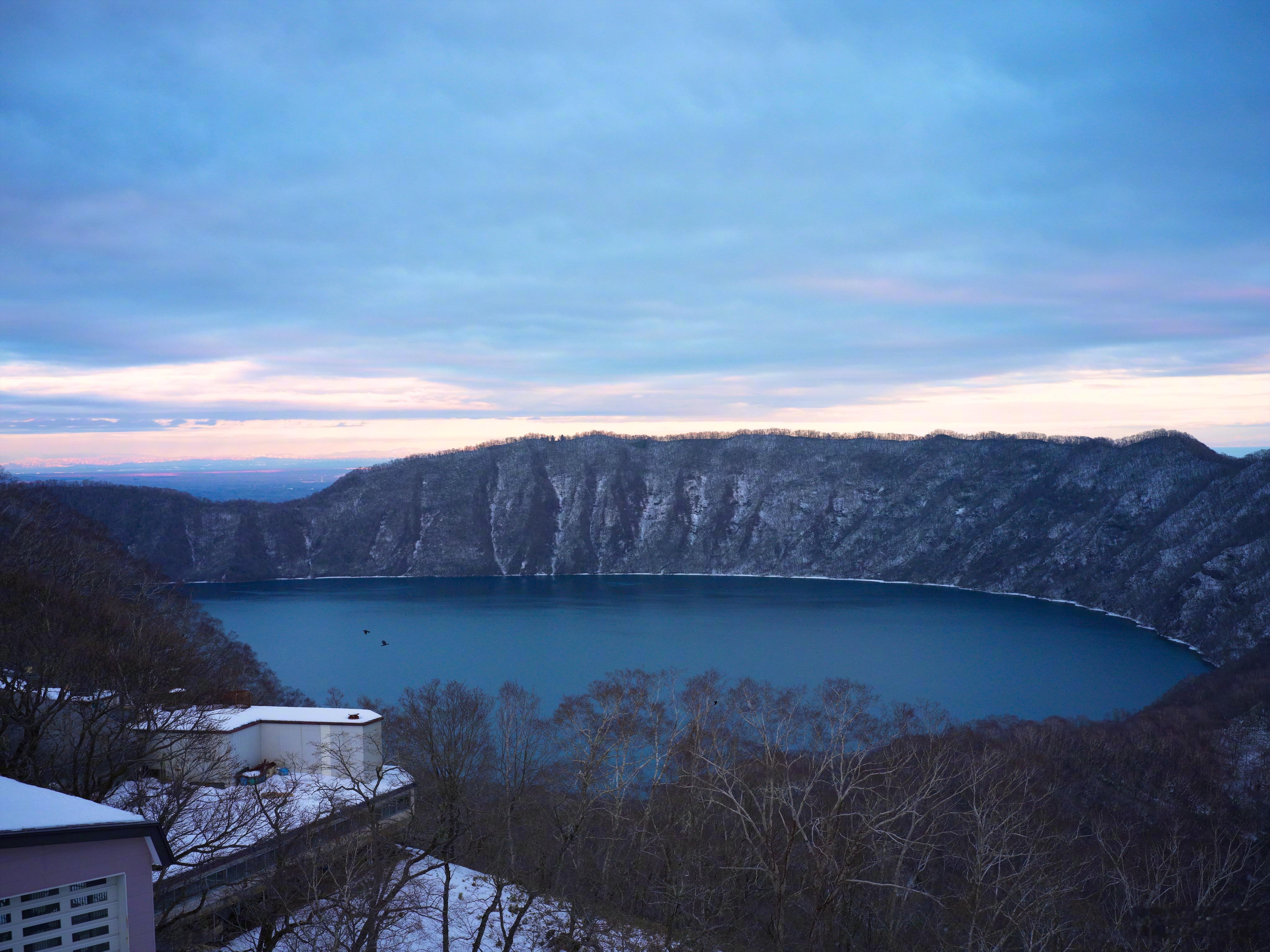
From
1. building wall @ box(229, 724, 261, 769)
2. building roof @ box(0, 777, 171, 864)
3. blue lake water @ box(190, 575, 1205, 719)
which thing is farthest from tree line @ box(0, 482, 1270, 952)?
blue lake water @ box(190, 575, 1205, 719)

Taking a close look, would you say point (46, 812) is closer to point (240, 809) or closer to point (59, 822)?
point (59, 822)

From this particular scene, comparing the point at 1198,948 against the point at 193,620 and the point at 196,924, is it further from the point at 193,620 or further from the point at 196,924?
the point at 193,620

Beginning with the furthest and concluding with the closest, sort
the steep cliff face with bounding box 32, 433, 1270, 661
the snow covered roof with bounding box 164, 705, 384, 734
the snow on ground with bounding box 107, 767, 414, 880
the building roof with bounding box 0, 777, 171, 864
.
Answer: the steep cliff face with bounding box 32, 433, 1270, 661 → the snow covered roof with bounding box 164, 705, 384, 734 → the snow on ground with bounding box 107, 767, 414, 880 → the building roof with bounding box 0, 777, 171, 864

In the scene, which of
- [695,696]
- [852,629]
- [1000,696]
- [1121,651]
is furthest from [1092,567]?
[695,696]

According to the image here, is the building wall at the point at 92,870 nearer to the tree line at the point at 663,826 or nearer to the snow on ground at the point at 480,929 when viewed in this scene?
the tree line at the point at 663,826

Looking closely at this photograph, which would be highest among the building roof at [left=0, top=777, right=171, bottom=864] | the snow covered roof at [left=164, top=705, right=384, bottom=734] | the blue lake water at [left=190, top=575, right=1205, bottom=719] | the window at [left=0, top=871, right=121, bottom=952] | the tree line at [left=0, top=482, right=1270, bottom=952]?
the building roof at [left=0, top=777, right=171, bottom=864]

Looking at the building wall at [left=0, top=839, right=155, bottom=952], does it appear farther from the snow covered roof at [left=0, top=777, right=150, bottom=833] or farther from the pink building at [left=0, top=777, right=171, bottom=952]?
the snow covered roof at [left=0, top=777, right=150, bottom=833]

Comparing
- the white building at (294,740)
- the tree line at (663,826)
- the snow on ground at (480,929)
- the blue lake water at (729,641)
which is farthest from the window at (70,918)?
the blue lake water at (729,641)
